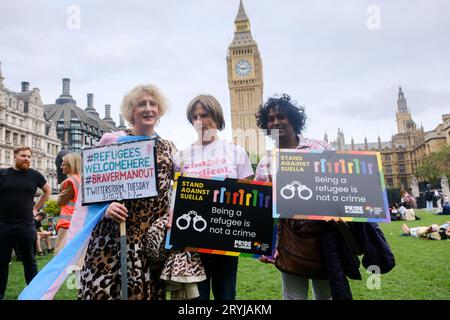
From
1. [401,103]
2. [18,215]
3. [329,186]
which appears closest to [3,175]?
[18,215]

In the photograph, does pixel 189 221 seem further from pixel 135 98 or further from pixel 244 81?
pixel 244 81

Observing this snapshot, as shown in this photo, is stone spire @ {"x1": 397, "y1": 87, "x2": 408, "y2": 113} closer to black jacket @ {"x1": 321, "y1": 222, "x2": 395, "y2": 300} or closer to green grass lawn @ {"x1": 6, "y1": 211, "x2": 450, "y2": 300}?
green grass lawn @ {"x1": 6, "y1": 211, "x2": 450, "y2": 300}

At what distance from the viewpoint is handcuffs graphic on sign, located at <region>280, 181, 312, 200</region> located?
266 cm

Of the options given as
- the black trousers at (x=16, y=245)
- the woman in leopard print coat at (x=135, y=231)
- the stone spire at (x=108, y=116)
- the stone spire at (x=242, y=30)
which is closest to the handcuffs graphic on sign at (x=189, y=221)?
the woman in leopard print coat at (x=135, y=231)

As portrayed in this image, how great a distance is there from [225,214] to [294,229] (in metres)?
0.57

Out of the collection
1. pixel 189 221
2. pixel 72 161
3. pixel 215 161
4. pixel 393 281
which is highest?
pixel 72 161

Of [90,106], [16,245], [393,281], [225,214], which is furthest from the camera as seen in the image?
[90,106]

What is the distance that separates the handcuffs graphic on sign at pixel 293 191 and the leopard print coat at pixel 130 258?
0.95m

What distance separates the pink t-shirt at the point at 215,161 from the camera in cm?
290

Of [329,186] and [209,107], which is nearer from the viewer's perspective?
[329,186]

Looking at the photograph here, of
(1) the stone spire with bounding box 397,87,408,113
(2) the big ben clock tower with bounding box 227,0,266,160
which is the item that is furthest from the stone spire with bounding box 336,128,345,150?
(2) the big ben clock tower with bounding box 227,0,266,160

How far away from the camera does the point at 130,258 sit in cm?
254

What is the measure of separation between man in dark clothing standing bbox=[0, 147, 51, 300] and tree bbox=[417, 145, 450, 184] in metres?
54.2

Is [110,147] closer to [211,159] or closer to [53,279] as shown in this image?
[211,159]
